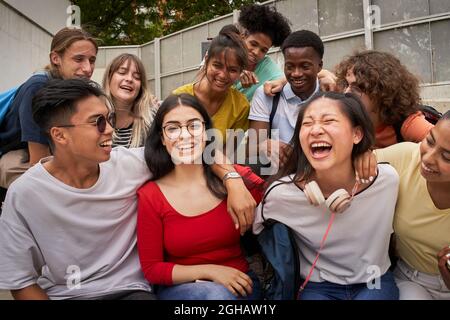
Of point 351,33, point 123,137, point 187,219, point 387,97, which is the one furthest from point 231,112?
point 351,33

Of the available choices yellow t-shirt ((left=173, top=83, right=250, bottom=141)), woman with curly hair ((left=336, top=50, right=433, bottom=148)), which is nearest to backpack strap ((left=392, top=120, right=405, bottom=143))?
woman with curly hair ((left=336, top=50, right=433, bottom=148))

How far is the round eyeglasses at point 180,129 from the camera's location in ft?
8.79

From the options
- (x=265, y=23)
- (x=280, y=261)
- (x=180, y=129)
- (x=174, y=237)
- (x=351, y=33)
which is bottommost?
(x=280, y=261)

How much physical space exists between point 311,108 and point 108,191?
1.33 m

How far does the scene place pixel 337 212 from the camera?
93.6 inches

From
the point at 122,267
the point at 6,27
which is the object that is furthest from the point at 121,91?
the point at 6,27

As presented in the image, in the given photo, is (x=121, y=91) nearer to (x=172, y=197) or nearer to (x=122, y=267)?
(x=172, y=197)

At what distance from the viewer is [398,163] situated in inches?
104

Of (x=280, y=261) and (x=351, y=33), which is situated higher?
(x=351, y=33)

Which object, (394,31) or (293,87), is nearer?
(293,87)

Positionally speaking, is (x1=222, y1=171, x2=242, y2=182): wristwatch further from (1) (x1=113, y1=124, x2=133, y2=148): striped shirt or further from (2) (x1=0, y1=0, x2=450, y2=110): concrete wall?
(2) (x1=0, y1=0, x2=450, y2=110): concrete wall

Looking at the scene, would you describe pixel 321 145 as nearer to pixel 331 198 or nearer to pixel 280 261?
pixel 331 198

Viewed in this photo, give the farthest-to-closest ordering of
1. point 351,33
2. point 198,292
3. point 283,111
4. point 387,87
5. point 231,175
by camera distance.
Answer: point 351,33
point 283,111
point 387,87
point 231,175
point 198,292

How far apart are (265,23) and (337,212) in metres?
2.66
